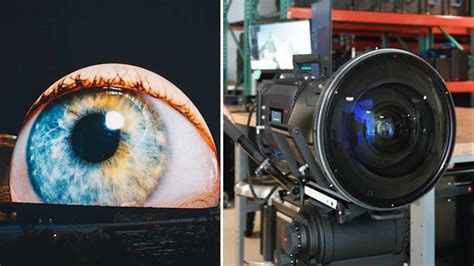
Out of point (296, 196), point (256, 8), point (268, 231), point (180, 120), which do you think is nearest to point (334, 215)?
point (296, 196)

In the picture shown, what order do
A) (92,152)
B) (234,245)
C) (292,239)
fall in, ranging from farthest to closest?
(234,245) → (292,239) → (92,152)

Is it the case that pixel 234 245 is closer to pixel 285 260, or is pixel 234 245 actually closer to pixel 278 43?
pixel 278 43

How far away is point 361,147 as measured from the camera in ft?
2.69

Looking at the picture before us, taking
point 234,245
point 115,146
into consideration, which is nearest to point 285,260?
point 115,146

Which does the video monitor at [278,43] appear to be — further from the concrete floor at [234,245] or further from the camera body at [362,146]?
the camera body at [362,146]

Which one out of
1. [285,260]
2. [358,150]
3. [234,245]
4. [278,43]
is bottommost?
[234,245]

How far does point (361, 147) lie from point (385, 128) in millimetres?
57

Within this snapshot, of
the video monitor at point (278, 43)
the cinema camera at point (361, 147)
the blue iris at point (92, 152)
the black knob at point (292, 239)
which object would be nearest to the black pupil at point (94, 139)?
the blue iris at point (92, 152)

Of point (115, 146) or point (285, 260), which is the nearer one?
point (115, 146)

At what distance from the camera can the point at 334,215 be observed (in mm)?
938

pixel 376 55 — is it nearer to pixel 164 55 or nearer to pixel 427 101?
pixel 427 101

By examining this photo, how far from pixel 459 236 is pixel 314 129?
95 centimetres

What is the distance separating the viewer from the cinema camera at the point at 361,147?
2.63 feet

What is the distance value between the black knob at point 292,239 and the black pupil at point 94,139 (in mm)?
431
